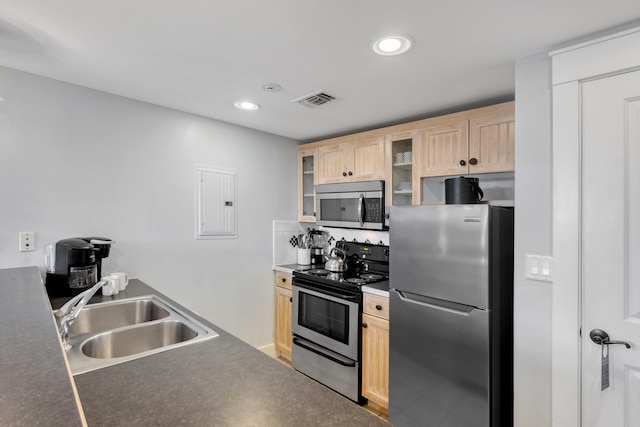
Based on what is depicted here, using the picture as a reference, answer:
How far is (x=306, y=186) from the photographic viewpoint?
140 inches

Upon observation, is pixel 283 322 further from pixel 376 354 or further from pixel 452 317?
pixel 452 317

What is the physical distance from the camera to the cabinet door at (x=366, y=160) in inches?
111

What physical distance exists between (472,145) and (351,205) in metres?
1.13

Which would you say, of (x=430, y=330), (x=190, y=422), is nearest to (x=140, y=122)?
(x=190, y=422)

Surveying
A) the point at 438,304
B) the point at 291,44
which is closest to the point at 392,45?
the point at 291,44

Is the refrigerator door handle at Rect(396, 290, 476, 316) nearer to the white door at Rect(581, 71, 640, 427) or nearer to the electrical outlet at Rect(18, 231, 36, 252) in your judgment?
the white door at Rect(581, 71, 640, 427)

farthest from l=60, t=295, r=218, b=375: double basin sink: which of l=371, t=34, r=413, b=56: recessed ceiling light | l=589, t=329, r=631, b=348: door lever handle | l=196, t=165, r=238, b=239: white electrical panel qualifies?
l=589, t=329, r=631, b=348: door lever handle

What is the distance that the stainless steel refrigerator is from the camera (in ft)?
5.80

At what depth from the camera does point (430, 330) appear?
6.52ft

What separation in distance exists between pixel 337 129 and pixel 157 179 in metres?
1.66

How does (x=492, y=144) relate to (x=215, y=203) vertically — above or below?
above

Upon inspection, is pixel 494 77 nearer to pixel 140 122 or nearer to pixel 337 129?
pixel 337 129

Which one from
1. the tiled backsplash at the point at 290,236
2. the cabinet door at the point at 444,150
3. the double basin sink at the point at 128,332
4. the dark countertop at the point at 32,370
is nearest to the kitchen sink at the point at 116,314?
the double basin sink at the point at 128,332

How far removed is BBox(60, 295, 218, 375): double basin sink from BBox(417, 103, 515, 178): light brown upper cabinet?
1.92m
